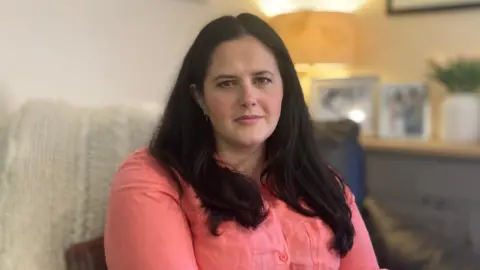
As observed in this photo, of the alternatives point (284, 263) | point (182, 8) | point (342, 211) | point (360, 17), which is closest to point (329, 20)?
point (360, 17)

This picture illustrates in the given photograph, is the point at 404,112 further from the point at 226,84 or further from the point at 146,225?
the point at 146,225

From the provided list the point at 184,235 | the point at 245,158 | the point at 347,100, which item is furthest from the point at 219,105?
the point at 347,100

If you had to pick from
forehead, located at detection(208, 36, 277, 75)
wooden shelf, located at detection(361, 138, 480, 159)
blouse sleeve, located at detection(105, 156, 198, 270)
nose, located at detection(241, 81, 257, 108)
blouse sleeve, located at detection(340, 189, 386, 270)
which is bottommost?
blouse sleeve, located at detection(340, 189, 386, 270)

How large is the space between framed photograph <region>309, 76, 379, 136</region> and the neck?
105 centimetres

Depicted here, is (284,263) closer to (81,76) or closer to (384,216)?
(384,216)

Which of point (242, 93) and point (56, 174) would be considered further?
point (56, 174)

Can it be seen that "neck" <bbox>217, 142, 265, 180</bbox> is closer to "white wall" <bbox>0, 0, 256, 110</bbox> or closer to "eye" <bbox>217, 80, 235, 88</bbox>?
"eye" <bbox>217, 80, 235, 88</bbox>

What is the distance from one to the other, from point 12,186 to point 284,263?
2.02 feet

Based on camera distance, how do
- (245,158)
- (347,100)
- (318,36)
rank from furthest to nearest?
(347,100)
(318,36)
(245,158)

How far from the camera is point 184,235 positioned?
1.23 meters

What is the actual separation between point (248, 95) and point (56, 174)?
1.62 ft

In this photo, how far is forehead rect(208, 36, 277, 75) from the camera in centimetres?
133

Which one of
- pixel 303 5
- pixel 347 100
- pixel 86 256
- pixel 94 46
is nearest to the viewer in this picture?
pixel 86 256

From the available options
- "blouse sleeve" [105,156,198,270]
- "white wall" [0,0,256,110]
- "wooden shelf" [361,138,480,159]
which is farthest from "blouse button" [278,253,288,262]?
"wooden shelf" [361,138,480,159]
